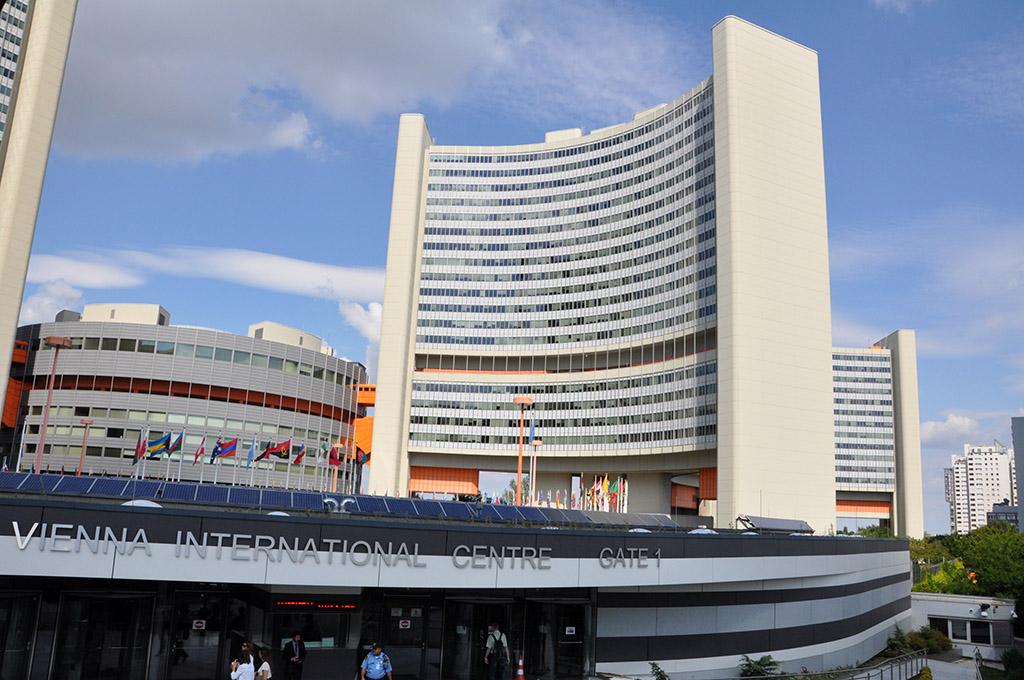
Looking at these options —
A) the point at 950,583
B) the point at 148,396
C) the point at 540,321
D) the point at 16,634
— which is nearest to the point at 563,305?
the point at 540,321

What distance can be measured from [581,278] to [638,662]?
88.5 meters

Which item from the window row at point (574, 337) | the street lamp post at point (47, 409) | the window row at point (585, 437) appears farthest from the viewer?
the window row at point (574, 337)

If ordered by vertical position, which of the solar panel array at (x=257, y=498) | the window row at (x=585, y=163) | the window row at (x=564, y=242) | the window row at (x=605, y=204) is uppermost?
the window row at (x=585, y=163)

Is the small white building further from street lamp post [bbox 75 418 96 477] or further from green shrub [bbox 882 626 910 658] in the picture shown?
street lamp post [bbox 75 418 96 477]

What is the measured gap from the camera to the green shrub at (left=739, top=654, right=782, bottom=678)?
3553cm

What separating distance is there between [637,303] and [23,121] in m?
80.7

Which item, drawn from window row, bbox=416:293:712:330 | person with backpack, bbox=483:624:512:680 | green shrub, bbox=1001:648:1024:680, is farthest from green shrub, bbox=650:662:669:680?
window row, bbox=416:293:712:330

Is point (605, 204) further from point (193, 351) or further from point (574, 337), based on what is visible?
point (193, 351)

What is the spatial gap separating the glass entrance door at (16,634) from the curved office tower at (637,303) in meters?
75.5

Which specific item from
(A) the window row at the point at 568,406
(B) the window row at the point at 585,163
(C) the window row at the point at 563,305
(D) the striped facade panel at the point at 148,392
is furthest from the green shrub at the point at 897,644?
(B) the window row at the point at 585,163

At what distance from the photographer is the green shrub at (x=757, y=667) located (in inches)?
1399

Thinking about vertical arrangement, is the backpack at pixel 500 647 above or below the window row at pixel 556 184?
below

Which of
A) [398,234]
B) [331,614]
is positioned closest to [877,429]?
[398,234]

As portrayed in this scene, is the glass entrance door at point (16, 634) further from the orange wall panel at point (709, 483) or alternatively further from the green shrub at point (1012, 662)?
the orange wall panel at point (709, 483)
